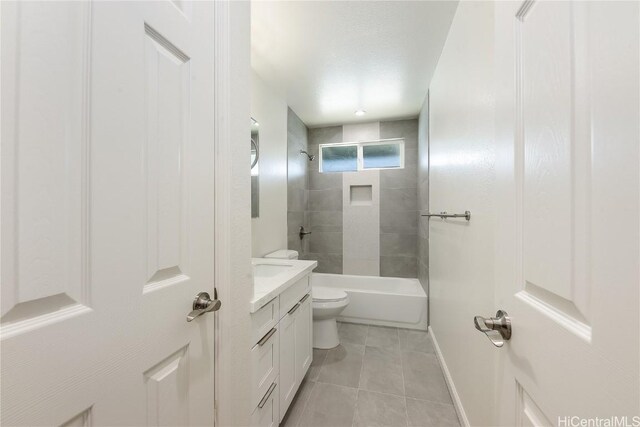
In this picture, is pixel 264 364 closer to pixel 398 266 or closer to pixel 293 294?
pixel 293 294

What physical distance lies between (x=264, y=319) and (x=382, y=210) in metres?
2.51

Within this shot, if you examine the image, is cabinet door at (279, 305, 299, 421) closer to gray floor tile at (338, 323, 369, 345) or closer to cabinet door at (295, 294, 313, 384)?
cabinet door at (295, 294, 313, 384)

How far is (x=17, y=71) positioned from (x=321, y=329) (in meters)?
2.25

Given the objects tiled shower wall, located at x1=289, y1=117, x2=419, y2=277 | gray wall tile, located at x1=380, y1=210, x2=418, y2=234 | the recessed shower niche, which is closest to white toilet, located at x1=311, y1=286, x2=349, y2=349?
tiled shower wall, located at x1=289, y1=117, x2=419, y2=277

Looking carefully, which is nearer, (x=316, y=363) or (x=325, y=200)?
(x=316, y=363)

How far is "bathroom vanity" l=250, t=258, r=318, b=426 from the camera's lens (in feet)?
3.34

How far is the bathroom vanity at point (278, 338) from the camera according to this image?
3.34 feet

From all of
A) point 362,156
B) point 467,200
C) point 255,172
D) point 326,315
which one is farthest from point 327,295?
point 362,156

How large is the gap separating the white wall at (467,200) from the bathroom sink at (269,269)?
3.69 feet

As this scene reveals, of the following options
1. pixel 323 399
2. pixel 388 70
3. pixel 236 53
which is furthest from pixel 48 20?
pixel 388 70

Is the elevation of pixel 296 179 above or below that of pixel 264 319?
above

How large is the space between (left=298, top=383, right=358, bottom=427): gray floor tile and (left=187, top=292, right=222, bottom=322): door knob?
1172mm

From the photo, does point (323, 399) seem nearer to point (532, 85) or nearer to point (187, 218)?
point (187, 218)

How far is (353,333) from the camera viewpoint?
7.95 ft
